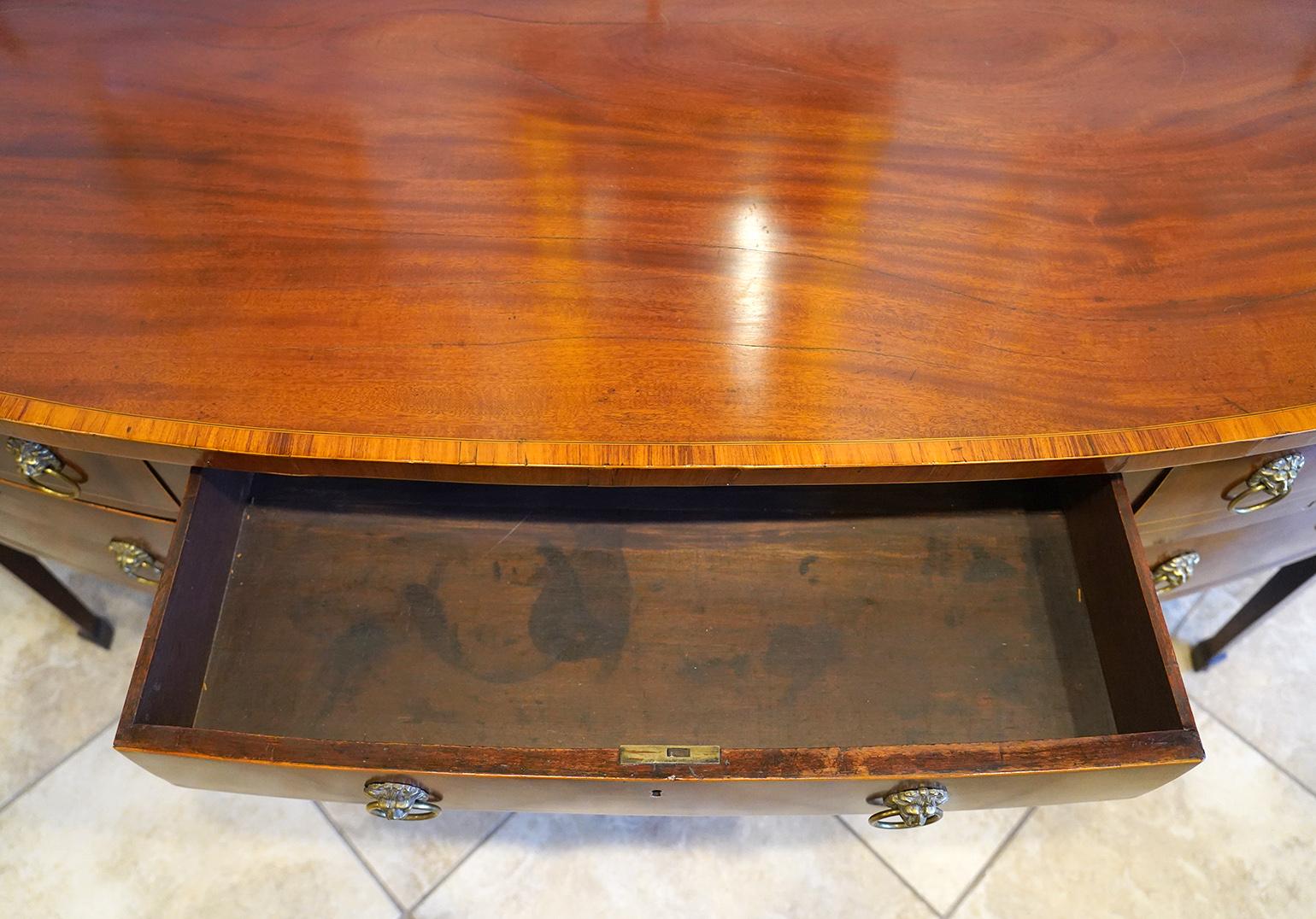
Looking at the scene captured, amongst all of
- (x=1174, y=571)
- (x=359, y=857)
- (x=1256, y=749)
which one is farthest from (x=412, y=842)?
(x=1256, y=749)

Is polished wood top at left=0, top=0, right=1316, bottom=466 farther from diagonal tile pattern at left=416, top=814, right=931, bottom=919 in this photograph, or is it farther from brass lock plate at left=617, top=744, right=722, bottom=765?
diagonal tile pattern at left=416, top=814, right=931, bottom=919

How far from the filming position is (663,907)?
0.93 m

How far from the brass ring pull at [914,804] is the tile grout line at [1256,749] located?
583 mm

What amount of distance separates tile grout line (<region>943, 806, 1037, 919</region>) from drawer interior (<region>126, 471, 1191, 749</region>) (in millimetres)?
331

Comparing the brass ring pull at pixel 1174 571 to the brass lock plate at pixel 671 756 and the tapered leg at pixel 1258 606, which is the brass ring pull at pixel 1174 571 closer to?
the tapered leg at pixel 1258 606

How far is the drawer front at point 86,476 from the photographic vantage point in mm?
641

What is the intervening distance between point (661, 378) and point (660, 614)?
228 millimetres

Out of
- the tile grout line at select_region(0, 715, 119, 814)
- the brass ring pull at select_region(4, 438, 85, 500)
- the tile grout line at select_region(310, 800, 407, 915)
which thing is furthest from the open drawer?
the tile grout line at select_region(0, 715, 119, 814)

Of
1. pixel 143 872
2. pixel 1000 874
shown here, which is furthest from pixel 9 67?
pixel 1000 874

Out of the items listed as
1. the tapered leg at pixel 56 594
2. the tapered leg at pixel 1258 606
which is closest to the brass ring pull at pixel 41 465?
the tapered leg at pixel 56 594

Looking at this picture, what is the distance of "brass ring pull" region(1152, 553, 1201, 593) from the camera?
792 mm

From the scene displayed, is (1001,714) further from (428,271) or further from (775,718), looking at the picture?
(428,271)

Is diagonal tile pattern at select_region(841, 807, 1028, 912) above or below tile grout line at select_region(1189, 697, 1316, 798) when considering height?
below

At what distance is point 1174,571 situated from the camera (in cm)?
80
